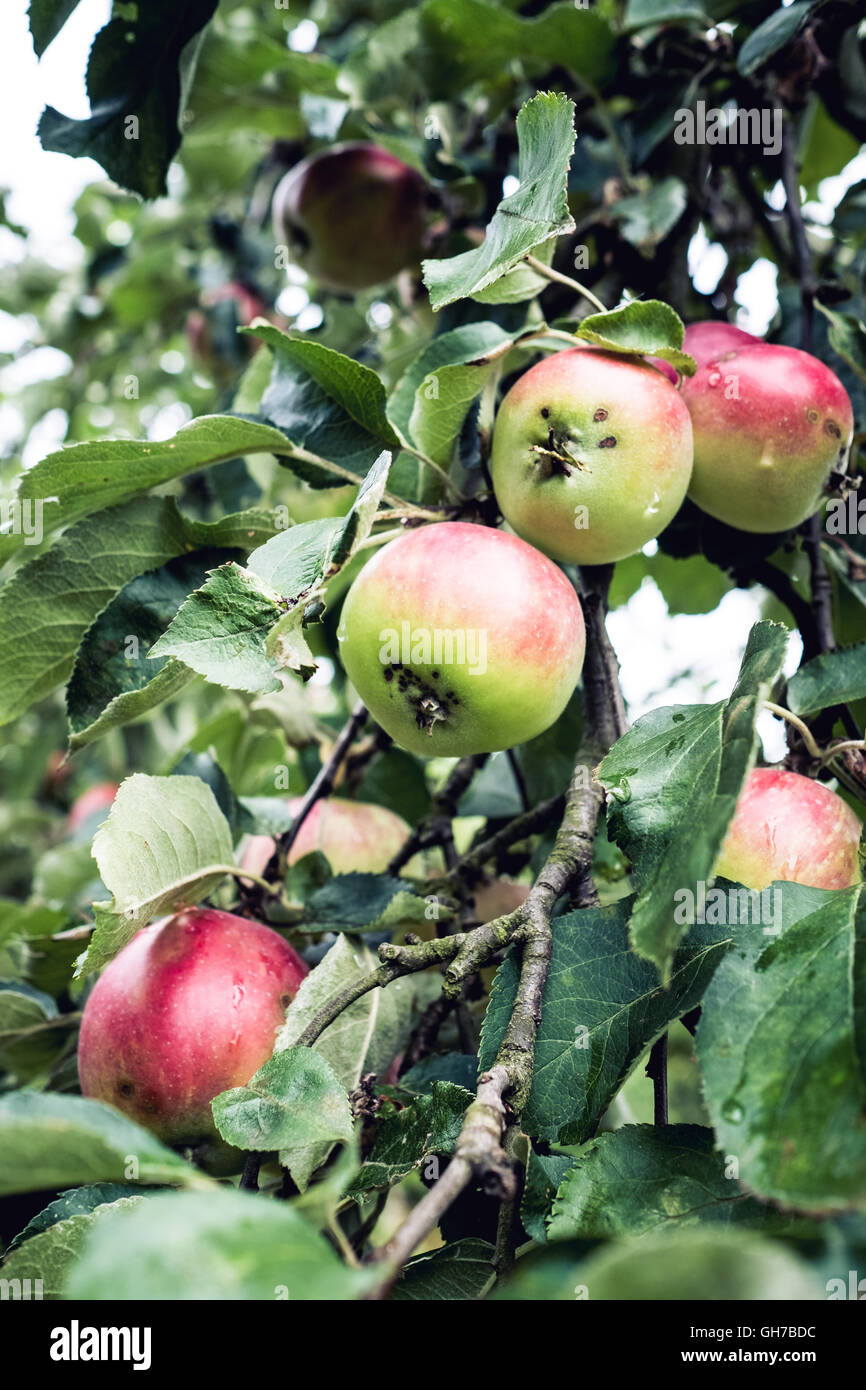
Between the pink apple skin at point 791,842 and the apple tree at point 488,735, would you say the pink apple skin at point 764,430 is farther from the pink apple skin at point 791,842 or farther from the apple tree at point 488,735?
the pink apple skin at point 791,842

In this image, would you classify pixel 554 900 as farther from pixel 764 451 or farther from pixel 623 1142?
pixel 764 451

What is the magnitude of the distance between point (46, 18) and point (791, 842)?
98cm

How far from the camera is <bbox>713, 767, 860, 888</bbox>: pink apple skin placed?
751 millimetres

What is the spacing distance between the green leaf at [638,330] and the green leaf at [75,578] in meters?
0.34

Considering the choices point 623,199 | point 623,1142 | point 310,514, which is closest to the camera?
point 623,1142

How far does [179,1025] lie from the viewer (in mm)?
812

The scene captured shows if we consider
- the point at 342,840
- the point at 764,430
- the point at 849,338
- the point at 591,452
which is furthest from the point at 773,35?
the point at 342,840

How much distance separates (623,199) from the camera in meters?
1.24

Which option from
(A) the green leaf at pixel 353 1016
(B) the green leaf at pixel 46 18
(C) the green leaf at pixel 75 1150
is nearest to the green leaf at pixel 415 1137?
(A) the green leaf at pixel 353 1016

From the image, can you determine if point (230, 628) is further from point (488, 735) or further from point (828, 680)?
point (828, 680)

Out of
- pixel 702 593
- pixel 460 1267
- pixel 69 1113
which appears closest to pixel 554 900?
pixel 460 1267

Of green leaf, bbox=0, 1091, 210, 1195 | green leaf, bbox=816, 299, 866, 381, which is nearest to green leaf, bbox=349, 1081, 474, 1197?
green leaf, bbox=0, 1091, 210, 1195
